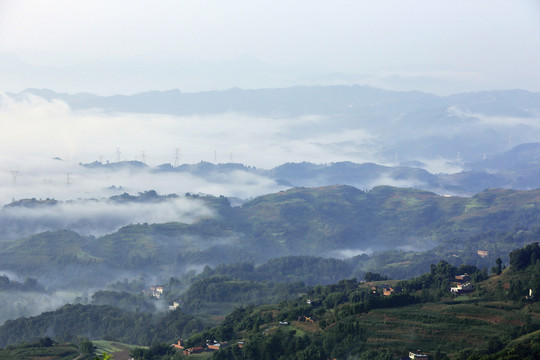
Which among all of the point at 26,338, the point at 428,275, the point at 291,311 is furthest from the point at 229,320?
the point at 26,338

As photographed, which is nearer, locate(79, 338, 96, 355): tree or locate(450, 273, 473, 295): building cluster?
locate(79, 338, 96, 355): tree

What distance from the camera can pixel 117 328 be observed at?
144 meters

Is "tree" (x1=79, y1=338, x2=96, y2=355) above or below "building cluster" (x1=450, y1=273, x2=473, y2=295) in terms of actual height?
below

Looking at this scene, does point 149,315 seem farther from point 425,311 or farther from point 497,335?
point 497,335

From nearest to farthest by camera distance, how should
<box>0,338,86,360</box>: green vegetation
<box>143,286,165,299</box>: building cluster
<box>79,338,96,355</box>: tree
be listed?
<box>0,338,86,360</box>: green vegetation, <box>79,338,96,355</box>: tree, <box>143,286,165,299</box>: building cluster

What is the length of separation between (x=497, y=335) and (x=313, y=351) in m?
20.6

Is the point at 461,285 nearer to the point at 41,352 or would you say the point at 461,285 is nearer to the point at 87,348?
the point at 87,348

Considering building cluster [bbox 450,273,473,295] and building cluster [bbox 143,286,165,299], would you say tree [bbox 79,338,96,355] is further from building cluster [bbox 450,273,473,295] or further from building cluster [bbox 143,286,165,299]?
building cluster [bbox 143,286,165,299]

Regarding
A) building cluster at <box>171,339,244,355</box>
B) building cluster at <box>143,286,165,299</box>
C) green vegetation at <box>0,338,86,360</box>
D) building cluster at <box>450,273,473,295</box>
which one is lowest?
building cluster at <box>143,286,165,299</box>

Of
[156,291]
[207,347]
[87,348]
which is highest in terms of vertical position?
[207,347]

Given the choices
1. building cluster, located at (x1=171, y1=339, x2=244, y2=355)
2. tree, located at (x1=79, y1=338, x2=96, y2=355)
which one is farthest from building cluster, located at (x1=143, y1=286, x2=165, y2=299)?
building cluster, located at (x1=171, y1=339, x2=244, y2=355)

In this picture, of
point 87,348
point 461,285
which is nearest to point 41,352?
point 87,348

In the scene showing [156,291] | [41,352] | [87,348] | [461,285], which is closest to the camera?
[41,352]

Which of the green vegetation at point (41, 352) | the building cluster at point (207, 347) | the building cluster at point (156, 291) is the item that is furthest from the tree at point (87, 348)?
the building cluster at point (156, 291)
